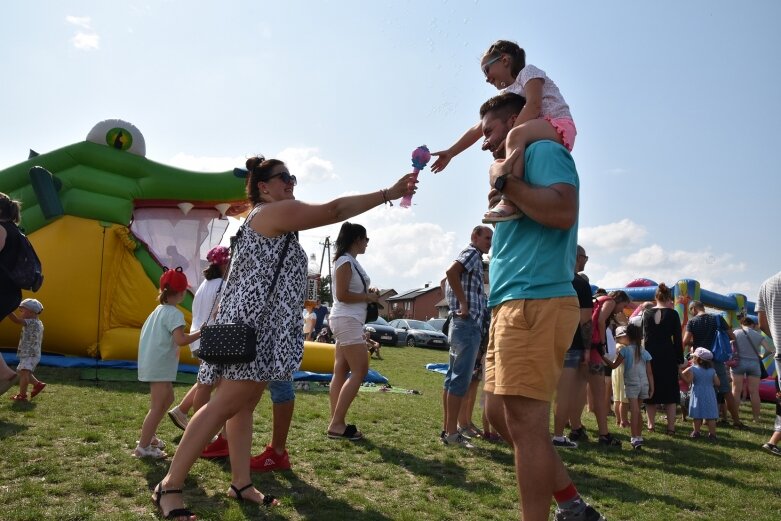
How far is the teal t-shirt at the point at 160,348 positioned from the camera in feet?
14.9

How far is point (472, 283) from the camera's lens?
18.8 ft

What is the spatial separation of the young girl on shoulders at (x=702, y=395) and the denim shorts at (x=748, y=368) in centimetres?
200

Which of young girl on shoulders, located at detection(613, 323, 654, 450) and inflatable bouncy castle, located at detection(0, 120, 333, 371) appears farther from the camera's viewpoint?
inflatable bouncy castle, located at detection(0, 120, 333, 371)

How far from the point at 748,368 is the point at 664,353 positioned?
2652mm

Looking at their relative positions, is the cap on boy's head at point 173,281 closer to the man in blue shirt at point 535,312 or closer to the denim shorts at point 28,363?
the man in blue shirt at point 535,312

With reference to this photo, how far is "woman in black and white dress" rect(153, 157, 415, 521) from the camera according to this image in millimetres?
3088

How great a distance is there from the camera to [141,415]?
6.04 metres

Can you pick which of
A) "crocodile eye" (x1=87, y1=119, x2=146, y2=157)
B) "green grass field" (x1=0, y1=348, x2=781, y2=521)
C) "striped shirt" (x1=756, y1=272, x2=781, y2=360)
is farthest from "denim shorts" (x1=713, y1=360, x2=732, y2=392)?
"crocodile eye" (x1=87, y1=119, x2=146, y2=157)

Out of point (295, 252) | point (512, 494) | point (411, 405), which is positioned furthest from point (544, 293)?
point (411, 405)

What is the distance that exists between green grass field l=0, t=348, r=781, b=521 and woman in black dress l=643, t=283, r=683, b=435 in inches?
31.3

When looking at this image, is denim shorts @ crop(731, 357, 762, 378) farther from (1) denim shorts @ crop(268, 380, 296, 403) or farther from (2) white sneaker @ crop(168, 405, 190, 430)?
(2) white sneaker @ crop(168, 405, 190, 430)

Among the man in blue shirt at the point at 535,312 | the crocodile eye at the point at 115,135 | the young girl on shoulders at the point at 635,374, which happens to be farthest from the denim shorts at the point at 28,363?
the young girl on shoulders at the point at 635,374

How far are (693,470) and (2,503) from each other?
5098 millimetres

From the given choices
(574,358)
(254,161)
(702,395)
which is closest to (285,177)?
(254,161)
